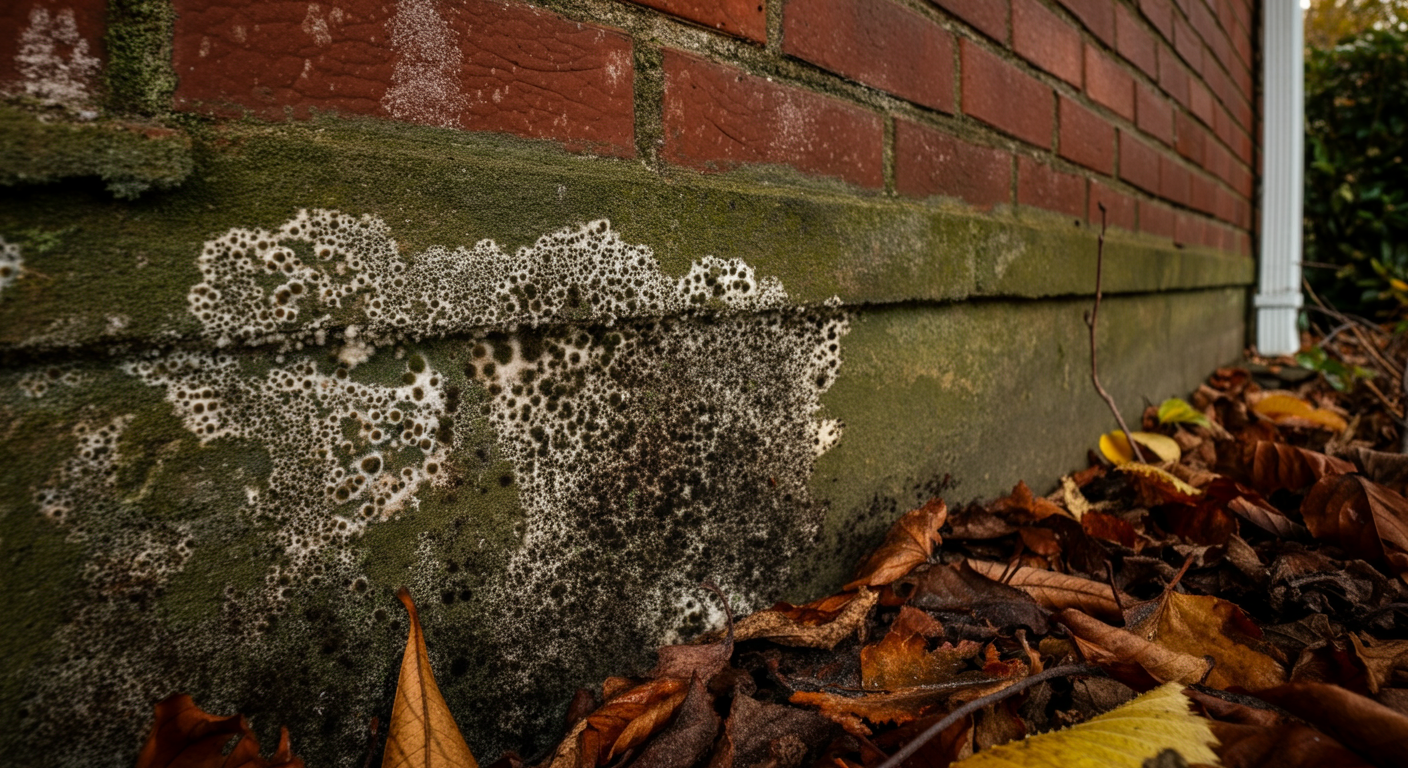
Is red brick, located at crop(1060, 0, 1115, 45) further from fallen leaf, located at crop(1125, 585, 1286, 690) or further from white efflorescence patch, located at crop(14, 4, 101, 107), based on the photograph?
white efflorescence patch, located at crop(14, 4, 101, 107)

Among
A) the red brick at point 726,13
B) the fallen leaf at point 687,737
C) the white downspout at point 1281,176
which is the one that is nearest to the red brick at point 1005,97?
the red brick at point 726,13

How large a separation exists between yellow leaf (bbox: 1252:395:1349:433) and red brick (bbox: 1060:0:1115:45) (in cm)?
124

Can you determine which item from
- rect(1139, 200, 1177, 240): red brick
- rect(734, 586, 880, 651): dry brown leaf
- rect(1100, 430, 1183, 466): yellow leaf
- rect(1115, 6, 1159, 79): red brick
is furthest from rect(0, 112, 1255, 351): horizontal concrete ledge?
rect(1139, 200, 1177, 240): red brick

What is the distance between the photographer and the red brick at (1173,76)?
203 cm

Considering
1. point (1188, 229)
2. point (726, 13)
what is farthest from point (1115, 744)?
point (1188, 229)

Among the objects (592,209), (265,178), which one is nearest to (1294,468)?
(592,209)

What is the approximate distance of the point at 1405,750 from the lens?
51cm

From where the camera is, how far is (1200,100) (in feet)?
8.09

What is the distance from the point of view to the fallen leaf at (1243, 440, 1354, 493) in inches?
49.2

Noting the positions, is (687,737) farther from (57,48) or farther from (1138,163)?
(1138,163)

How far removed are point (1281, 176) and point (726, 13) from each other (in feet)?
13.2

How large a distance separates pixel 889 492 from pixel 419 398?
727mm

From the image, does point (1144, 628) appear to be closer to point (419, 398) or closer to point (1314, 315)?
point (419, 398)

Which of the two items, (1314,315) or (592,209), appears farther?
(1314,315)
